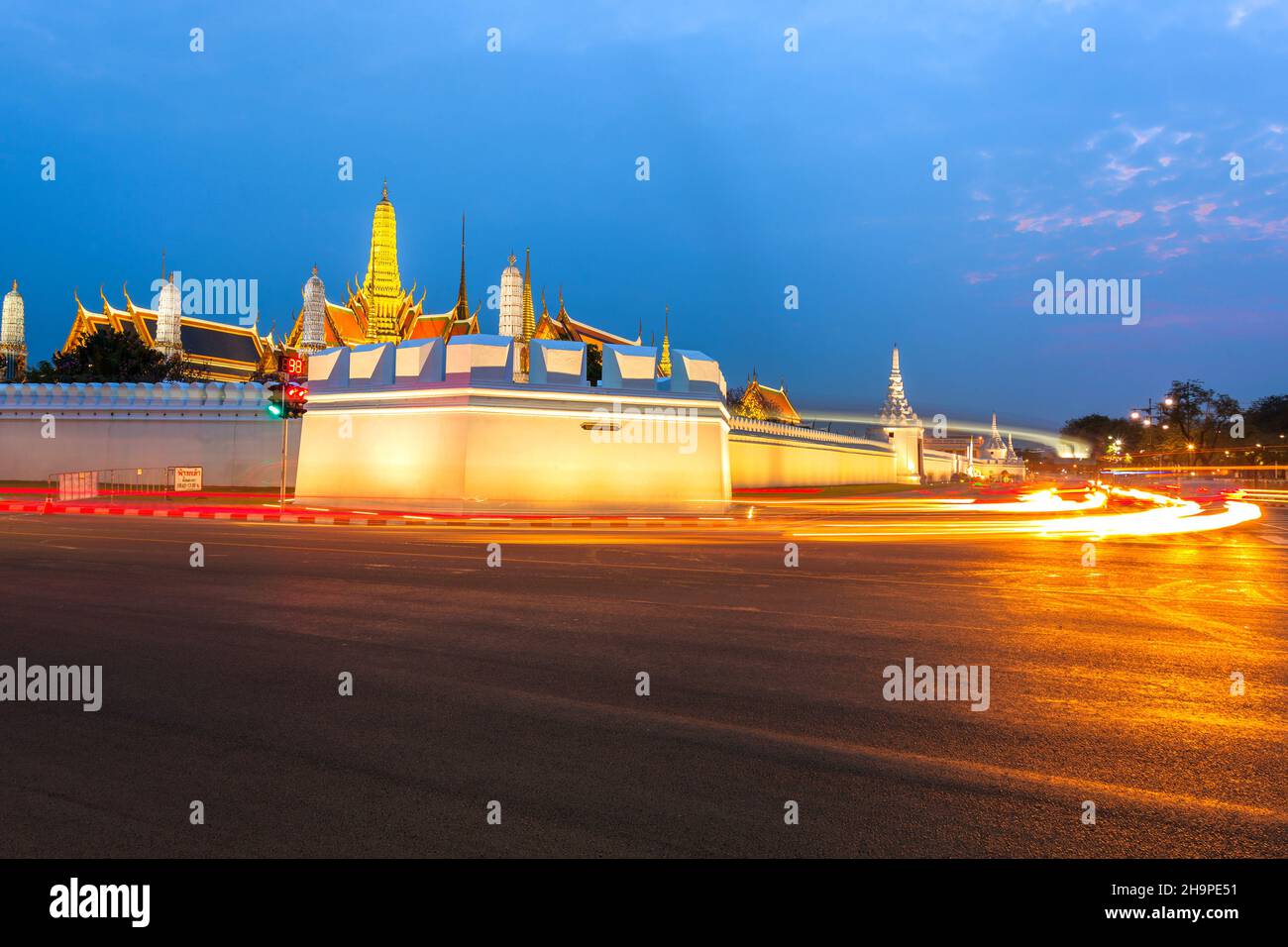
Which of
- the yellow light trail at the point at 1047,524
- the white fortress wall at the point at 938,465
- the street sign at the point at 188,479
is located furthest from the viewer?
the white fortress wall at the point at 938,465

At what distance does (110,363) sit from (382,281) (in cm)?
2214

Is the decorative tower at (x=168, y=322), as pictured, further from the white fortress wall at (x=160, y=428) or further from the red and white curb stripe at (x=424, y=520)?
the red and white curb stripe at (x=424, y=520)

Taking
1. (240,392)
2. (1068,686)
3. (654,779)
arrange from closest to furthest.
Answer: (654,779) → (1068,686) → (240,392)

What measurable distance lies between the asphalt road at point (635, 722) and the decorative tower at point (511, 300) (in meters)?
43.5

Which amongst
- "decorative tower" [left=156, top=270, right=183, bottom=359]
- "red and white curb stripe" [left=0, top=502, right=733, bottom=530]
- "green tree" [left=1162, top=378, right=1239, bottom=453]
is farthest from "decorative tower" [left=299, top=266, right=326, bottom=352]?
"green tree" [left=1162, top=378, right=1239, bottom=453]

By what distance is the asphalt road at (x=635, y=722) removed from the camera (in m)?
3.33

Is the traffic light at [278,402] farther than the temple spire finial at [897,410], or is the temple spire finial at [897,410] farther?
the temple spire finial at [897,410]

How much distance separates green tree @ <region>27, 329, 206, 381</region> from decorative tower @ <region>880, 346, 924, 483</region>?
55.8m

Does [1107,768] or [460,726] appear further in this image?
[460,726]

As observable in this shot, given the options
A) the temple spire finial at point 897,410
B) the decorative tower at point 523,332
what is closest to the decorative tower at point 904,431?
the temple spire finial at point 897,410
